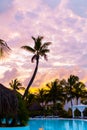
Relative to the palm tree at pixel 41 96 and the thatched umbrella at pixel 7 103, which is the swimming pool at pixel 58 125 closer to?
the thatched umbrella at pixel 7 103

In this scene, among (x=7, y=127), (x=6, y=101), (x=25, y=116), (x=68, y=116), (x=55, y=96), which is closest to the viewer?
(x=6, y=101)

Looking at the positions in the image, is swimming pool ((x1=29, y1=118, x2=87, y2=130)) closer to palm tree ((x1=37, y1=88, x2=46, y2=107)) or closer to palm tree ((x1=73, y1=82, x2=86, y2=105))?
palm tree ((x1=73, y1=82, x2=86, y2=105))

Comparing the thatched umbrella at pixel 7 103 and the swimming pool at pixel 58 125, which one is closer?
the thatched umbrella at pixel 7 103

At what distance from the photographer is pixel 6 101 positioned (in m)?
18.0

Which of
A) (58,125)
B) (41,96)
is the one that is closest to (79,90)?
(41,96)

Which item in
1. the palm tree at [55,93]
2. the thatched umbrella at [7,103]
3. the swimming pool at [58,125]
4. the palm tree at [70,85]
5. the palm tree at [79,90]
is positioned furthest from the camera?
the palm tree at [79,90]

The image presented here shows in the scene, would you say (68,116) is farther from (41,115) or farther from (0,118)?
(0,118)

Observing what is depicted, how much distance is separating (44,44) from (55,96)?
25395 mm

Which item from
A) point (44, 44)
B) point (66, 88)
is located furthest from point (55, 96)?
point (44, 44)

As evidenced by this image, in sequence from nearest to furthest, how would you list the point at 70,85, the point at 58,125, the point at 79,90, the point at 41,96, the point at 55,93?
the point at 58,125 < the point at 55,93 < the point at 79,90 < the point at 70,85 < the point at 41,96

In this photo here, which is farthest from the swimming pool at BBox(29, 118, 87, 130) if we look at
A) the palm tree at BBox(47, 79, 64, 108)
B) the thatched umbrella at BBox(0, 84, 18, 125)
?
the palm tree at BBox(47, 79, 64, 108)

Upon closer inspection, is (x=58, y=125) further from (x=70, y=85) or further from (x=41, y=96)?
(x=41, y=96)

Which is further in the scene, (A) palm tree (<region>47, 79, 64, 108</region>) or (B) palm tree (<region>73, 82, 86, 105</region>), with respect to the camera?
(B) palm tree (<region>73, 82, 86, 105</region>)

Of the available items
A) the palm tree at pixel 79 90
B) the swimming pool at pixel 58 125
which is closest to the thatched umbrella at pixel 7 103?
the swimming pool at pixel 58 125
